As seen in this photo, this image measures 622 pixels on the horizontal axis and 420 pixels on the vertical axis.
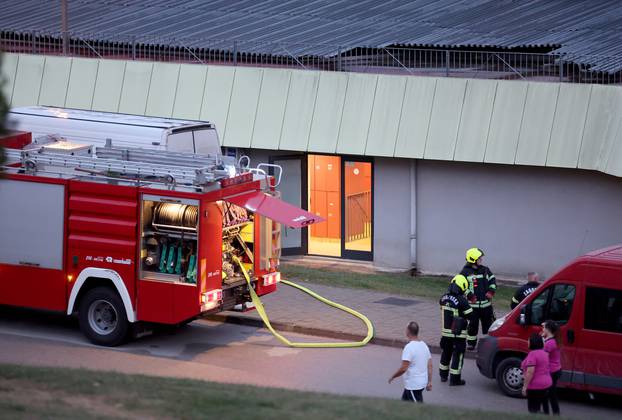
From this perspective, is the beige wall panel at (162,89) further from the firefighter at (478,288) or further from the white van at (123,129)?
the firefighter at (478,288)

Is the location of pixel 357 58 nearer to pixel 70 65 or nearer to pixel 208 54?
pixel 208 54

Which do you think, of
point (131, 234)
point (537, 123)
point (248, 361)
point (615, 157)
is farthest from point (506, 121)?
point (131, 234)

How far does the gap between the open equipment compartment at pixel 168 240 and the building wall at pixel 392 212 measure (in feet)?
26.5

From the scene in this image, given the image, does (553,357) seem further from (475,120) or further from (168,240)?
(475,120)

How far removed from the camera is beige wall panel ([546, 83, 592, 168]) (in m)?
19.9

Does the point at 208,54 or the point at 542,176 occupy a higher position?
the point at 208,54

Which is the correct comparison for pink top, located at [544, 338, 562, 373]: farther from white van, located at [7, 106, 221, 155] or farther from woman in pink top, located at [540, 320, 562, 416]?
white van, located at [7, 106, 221, 155]

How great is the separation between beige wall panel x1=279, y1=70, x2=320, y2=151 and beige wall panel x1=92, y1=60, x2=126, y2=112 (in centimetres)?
424

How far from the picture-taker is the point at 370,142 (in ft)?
72.5

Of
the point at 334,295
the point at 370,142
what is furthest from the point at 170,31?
the point at 334,295

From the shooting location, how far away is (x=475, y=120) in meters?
21.0

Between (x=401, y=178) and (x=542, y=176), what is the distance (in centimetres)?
309

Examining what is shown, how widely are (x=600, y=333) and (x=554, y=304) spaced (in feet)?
2.38

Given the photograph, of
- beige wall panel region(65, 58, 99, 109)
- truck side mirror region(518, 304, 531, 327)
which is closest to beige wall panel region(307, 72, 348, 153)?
beige wall panel region(65, 58, 99, 109)
